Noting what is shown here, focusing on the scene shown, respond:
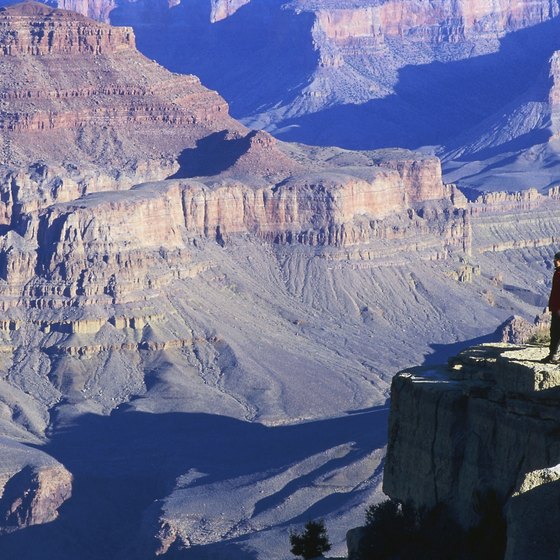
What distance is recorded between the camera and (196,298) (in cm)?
9262

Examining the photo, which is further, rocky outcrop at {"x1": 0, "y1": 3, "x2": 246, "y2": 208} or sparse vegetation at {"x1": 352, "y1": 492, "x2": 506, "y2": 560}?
rocky outcrop at {"x1": 0, "y1": 3, "x2": 246, "y2": 208}

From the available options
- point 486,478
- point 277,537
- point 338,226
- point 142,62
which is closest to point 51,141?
point 142,62

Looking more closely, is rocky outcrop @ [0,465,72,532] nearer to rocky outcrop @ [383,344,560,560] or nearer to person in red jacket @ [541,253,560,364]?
rocky outcrop @ [383,344,560,560]

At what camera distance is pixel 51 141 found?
113875 millimetres

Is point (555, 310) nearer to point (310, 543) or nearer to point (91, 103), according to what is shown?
point (310, 543)

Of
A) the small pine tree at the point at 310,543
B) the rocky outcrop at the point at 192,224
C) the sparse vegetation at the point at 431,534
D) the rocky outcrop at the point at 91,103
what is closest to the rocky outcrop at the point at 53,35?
the rocky outcrop at the point at 91,103

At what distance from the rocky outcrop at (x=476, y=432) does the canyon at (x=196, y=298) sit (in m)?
24.5

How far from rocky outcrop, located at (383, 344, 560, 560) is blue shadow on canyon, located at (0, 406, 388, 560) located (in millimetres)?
30927

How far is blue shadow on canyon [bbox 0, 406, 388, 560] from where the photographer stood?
6231 centimetres

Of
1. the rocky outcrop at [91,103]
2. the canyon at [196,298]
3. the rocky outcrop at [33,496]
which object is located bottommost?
the rocky outcrop at [33,496]

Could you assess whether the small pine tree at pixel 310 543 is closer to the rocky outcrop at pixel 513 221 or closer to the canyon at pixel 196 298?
the canyon at pixel 196 298

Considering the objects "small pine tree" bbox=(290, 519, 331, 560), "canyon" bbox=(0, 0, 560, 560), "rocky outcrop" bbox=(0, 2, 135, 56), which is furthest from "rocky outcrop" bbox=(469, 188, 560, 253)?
"small pine tree" bbox=(290, 519, 331, 560)

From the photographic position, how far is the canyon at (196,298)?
2586 inches

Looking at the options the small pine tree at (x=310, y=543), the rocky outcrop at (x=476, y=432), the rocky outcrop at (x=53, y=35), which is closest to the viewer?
the rocky outcrop at (x=476, y=432)
